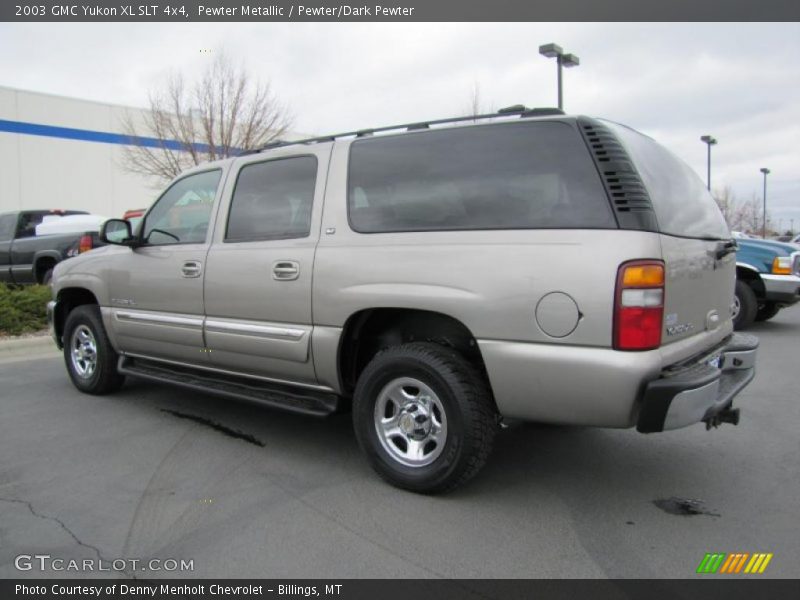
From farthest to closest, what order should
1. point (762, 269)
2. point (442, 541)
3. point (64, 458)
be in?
point (762, 269) → point (64, 458) → point (442, 541)

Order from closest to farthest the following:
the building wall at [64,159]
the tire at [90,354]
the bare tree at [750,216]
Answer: the tire at [90,354]
the building wall at [64,159]
the bare tree at [750,216]

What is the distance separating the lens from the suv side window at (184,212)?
468cm

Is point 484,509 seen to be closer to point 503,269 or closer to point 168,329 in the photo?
point 503,269

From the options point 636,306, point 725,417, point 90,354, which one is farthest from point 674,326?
point 90,354

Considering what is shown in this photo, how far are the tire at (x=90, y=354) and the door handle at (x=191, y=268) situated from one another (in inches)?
52.8

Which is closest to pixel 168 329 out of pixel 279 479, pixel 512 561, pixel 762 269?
pixel 279 479

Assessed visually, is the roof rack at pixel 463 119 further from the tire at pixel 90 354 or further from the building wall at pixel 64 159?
the building wall at pixel 64 159

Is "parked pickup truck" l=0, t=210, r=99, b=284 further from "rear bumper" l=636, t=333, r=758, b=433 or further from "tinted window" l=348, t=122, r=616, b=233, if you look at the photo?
"rear bumper" l=636, t=333, r=758, b=433

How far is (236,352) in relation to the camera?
169 inches

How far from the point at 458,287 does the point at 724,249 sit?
1.66m

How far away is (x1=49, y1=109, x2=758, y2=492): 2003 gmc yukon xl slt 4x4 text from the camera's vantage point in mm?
2908

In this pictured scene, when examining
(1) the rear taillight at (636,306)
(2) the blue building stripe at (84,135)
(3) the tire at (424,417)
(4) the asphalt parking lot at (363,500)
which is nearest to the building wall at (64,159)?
(2) the blue building stripe at (84,135)

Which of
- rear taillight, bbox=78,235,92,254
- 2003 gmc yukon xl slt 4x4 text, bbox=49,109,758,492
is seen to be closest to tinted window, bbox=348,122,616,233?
2003 gmc yukon xl slt 4x4 text, bbox=49,109,758,492

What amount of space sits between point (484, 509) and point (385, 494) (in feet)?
1.85
